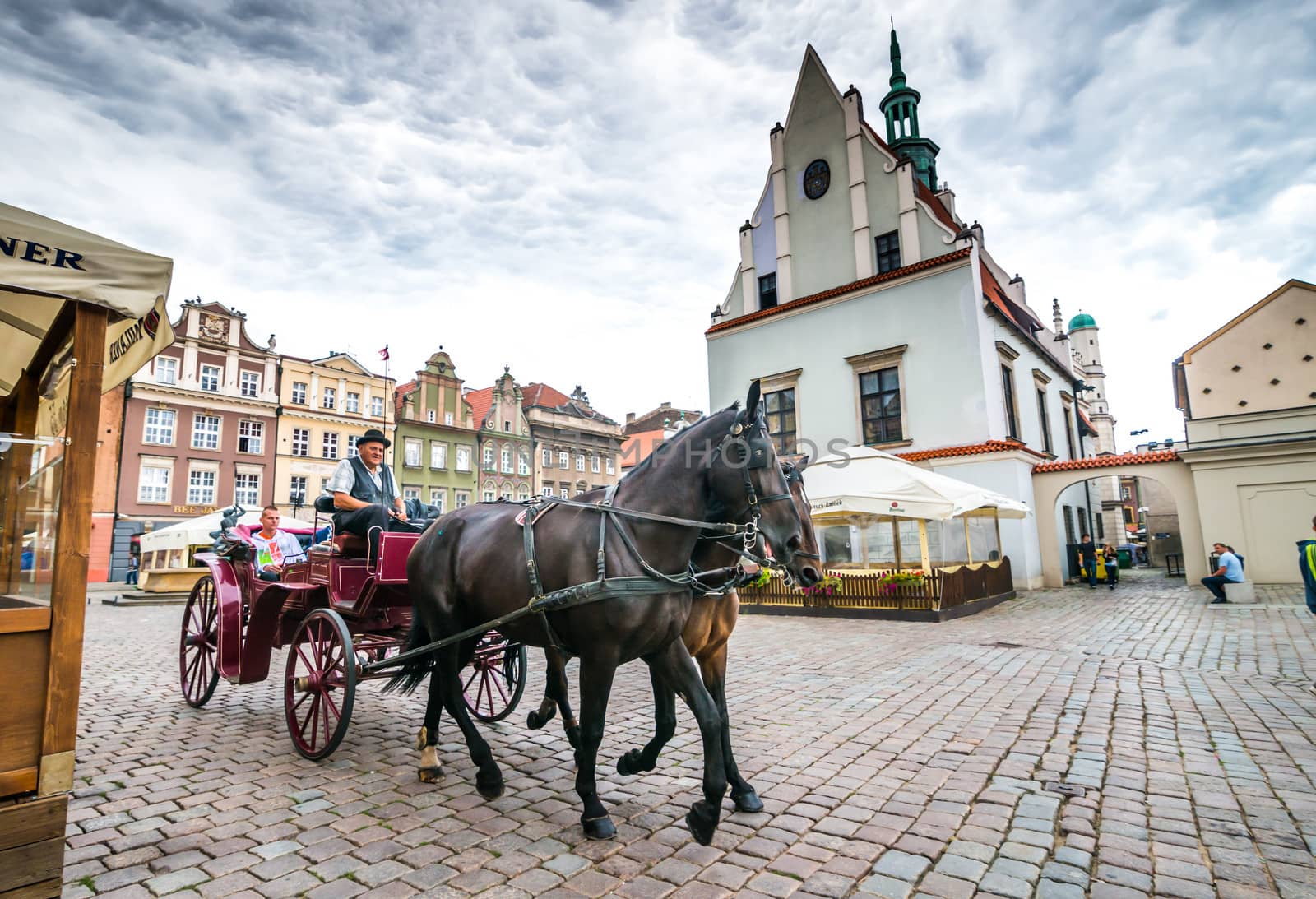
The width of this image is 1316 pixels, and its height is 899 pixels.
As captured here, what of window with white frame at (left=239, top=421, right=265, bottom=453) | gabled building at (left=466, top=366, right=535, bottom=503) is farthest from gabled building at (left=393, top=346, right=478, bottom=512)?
window with white frame at (left=239, top=421, right=265, bottom=453)

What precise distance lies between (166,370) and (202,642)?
33.8m

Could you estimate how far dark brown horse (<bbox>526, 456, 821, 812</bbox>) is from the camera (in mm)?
3714

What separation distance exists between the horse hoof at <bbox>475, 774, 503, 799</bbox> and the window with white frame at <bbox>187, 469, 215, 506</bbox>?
35.9 m

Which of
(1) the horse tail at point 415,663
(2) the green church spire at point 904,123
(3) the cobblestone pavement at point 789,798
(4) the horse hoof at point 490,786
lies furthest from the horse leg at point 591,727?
(2) the green church spire at point 904,123

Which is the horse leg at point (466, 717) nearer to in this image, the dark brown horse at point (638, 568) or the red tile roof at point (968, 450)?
the dark brown horse at point (638, 568)

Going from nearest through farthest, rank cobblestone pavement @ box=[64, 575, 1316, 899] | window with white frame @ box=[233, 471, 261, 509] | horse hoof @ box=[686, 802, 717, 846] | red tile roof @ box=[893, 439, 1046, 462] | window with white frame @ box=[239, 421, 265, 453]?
cobblestone pavement @ box=[64, 575, 1316, 899] < horse hoof @ box=[686, 802, 717, 846] < red tile roof @ box=[893, 439, 1046, 462] < window with white frame @ box=[233, 471, 261, 509] < window with white frame @ box=[239, 421, 265, 453]

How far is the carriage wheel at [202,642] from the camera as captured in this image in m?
6.16

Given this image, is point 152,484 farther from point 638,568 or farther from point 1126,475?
point 1126,475

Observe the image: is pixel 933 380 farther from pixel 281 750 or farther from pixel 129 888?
pixel 129 888

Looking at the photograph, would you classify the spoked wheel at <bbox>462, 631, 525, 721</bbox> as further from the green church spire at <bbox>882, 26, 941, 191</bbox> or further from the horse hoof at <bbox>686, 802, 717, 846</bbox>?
the green church spire at <bbox>882, 26, 941, 191</bbox>

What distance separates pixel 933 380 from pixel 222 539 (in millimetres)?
18196

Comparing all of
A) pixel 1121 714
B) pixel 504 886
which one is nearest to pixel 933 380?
pixel 1121 714

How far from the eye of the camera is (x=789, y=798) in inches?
153

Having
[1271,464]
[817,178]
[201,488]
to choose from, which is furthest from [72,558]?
[201,488]
